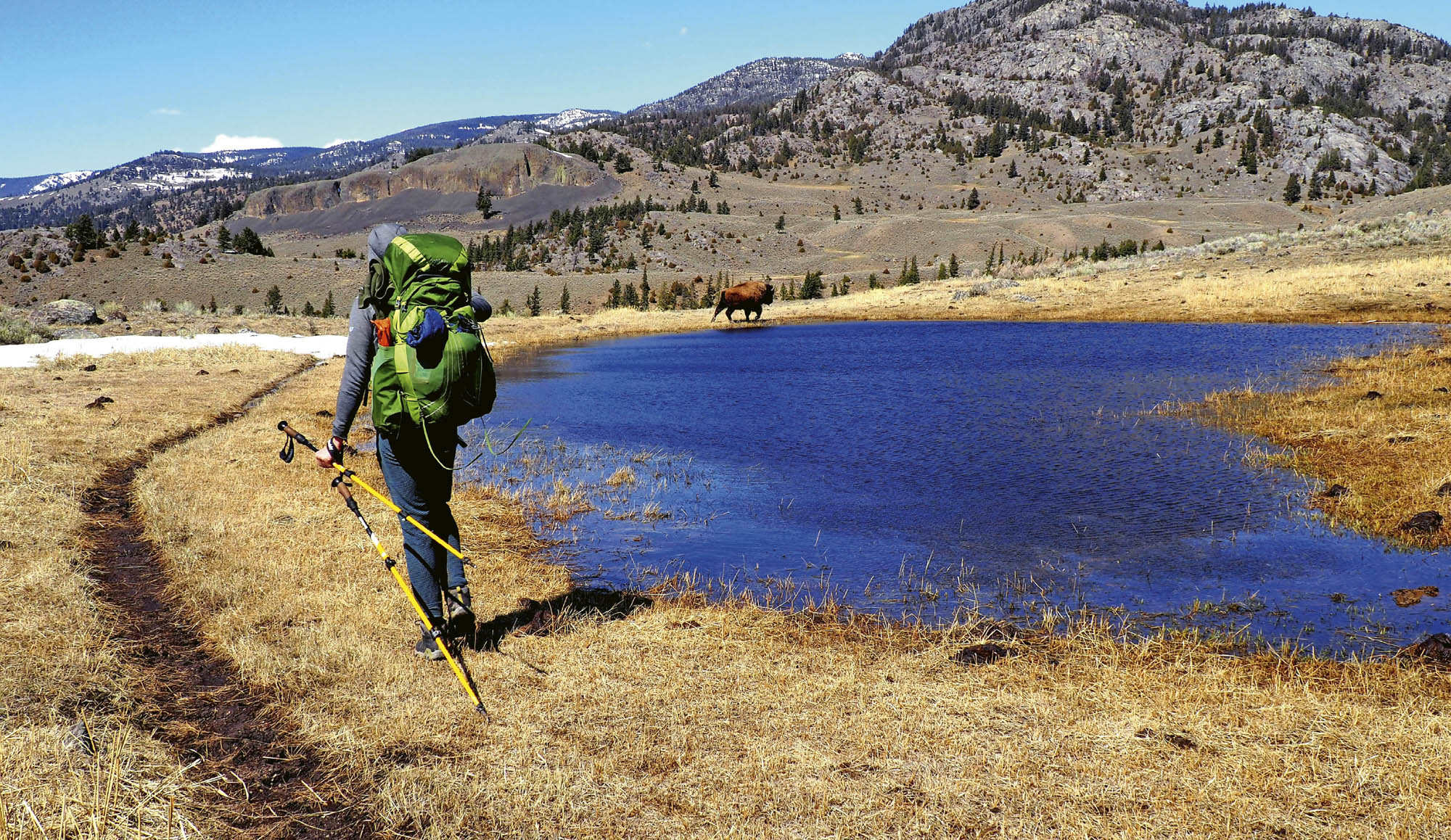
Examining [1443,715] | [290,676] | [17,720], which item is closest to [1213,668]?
[1443,715]

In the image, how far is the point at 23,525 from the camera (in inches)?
380

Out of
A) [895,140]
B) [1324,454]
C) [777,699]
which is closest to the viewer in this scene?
[777,699]

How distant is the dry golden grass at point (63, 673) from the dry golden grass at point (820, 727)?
0.84m

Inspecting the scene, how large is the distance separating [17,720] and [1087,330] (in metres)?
36.3

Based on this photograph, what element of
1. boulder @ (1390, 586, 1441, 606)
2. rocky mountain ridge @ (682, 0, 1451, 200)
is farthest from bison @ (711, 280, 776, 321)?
rocky mountain ridge @ (682, 0, 1451, 200)

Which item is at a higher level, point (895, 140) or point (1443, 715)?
point (895, 140)

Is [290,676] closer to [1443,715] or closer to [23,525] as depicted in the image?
[23,525]

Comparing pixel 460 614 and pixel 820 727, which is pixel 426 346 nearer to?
pixel 460 614

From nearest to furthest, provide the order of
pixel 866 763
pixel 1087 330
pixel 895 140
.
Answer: pixel 866 763
pixel 1087 330
pixel 895 140

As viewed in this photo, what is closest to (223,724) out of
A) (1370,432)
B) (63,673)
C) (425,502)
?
(63,673)

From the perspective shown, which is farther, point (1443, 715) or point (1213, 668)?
point (1213, 668)

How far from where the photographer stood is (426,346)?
631cm

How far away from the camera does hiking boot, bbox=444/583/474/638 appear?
7.32 meters

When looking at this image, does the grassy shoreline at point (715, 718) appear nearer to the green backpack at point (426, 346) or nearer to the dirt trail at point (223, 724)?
the dirt trail at point (223, 724)
